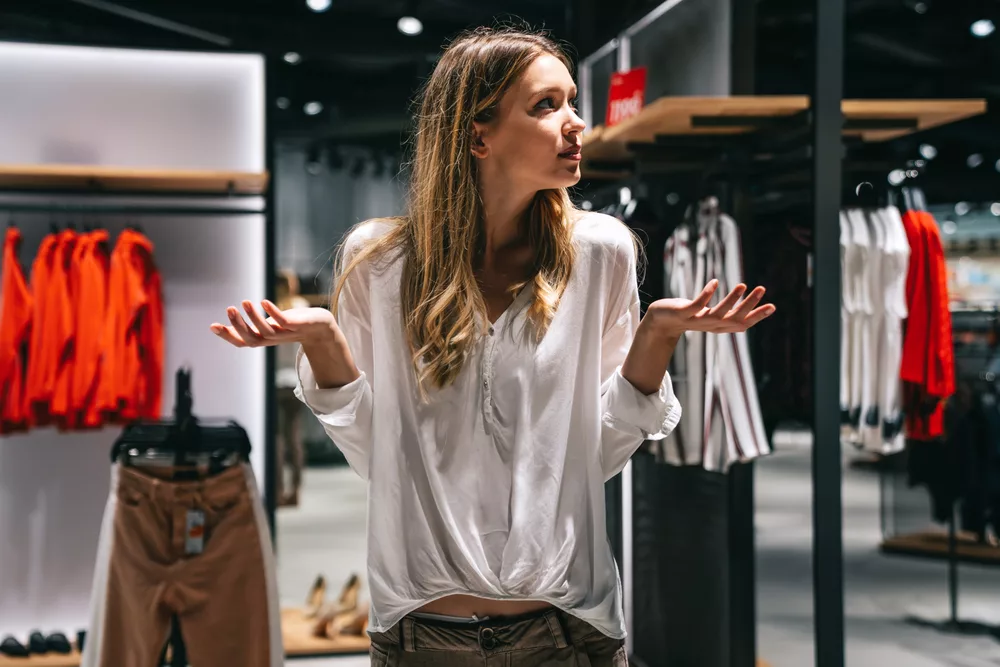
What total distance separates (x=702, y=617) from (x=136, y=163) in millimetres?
3329

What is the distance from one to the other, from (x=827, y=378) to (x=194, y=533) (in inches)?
76.9

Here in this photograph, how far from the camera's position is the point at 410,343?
134 cm

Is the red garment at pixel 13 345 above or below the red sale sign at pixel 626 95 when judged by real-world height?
Result: below

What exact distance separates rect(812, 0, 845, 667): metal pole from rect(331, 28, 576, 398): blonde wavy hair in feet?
5.15

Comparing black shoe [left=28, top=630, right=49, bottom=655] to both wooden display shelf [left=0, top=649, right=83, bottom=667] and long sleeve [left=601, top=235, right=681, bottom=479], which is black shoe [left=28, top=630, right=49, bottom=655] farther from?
long sleeve [left=601, top=235, right=681, bottom=479]

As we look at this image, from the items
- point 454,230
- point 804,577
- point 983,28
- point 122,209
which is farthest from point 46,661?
point 983,28

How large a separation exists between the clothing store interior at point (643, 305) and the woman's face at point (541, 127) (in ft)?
3.13

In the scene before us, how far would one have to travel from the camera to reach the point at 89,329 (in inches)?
158

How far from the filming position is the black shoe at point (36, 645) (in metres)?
4.08

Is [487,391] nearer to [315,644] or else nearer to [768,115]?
[768,115]

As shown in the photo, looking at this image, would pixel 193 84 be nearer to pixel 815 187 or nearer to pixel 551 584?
pixel 815 187

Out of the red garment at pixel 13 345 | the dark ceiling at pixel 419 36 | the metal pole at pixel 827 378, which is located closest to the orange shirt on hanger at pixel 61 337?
the red garment at pixel 13 345

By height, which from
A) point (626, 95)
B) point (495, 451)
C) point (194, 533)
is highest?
point (626, 95)

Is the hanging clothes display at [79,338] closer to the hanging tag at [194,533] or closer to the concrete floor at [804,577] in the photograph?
the hanging tag at [194,533]
